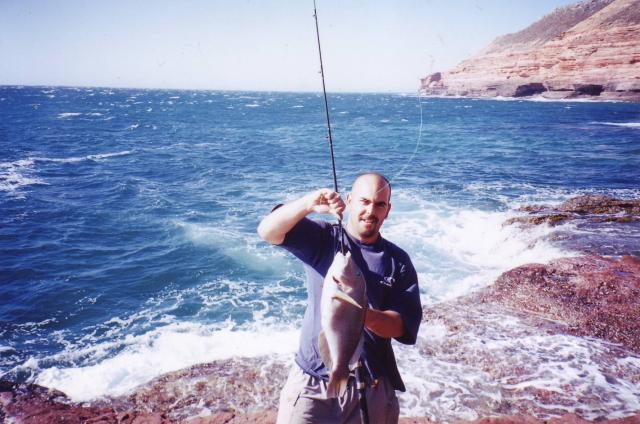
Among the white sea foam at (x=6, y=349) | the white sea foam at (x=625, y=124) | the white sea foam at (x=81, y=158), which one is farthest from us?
the white sea foam at (x=625, y=124)

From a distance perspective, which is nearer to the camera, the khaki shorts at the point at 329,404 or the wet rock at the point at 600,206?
the khaki shorts at the point at 329,404

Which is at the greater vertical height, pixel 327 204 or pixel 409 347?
pixel 327 204

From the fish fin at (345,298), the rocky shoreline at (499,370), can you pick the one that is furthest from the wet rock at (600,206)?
the fish fin at (345,298)

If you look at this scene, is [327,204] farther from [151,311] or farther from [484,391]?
[151,311]

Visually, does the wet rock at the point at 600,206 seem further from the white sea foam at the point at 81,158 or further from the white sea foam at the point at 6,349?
the white sea foam at the point at 81,158

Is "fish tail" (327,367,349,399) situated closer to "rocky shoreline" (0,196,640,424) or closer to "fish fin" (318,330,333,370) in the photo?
"fish fin" (318,330,333,370)

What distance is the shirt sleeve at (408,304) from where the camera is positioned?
8.74 ft

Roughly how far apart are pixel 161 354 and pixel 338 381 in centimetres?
658

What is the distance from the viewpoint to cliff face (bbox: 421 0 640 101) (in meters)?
79.4

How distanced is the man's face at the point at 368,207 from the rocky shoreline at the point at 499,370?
3251mm

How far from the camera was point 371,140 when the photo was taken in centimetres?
3809

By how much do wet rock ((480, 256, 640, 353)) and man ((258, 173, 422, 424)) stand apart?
590cm

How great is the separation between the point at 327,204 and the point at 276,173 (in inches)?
858

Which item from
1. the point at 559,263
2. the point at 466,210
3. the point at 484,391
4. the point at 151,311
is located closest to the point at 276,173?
the point at 466,210
